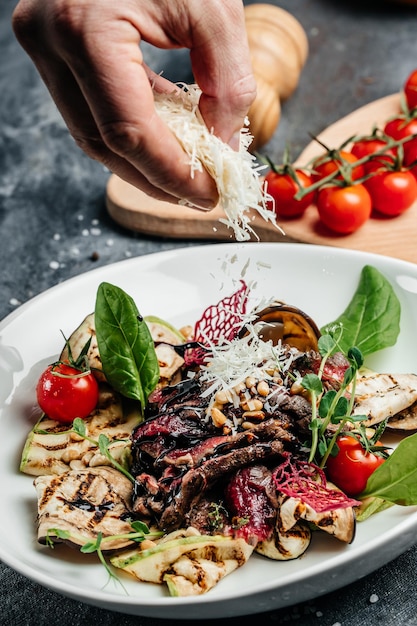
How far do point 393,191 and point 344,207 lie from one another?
33 cm

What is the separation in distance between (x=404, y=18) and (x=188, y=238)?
133 inches

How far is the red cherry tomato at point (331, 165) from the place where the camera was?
4562 mm

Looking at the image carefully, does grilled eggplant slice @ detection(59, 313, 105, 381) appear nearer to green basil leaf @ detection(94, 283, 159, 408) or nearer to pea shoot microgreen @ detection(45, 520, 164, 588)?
green basil leaf @ detection(94, 283, 159, 408)

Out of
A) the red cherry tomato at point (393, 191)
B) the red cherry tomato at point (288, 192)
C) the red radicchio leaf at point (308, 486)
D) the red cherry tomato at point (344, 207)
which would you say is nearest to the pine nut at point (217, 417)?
the red radicchio leaf at point (308, 486)

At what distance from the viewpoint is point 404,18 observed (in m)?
6.71

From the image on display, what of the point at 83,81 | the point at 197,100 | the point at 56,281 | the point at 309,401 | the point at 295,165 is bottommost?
the point at 56,281

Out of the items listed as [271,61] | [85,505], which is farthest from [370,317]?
[271,61]

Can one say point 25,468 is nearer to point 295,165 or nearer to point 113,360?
point 113,360

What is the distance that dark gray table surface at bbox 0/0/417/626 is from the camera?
108 inches

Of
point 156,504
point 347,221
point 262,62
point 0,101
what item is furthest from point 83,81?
point 0,101

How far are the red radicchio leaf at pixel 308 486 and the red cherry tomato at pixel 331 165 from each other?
7.53 ft

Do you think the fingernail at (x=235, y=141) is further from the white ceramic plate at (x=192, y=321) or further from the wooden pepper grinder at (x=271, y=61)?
the wooden pepper grinder at (x=271, y=61)

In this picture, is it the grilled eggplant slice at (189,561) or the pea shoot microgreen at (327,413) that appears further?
the pea shoot microgreen at (327,413)

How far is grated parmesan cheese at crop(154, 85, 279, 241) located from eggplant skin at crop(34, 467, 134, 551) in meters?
1.04
